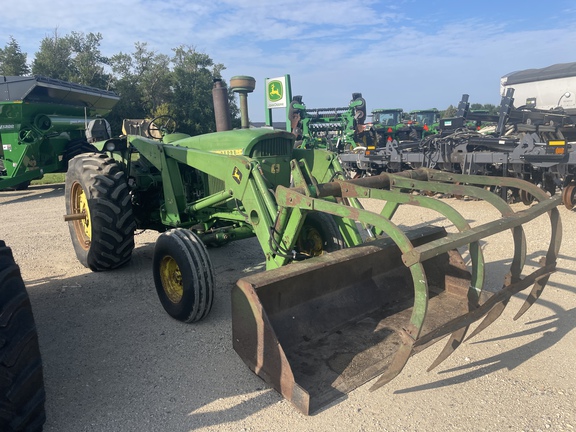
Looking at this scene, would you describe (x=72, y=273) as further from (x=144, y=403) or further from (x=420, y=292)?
(x=420, y=292)

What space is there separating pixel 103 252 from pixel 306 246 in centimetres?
224

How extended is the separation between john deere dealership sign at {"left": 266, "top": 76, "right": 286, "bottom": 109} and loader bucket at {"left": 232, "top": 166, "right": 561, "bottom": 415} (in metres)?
14.9

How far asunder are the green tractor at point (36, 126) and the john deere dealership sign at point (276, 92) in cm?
791

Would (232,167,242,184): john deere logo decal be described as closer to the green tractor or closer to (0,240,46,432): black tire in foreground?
(0,240,46,432): black tire in foreground

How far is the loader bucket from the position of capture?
2545 millimetres

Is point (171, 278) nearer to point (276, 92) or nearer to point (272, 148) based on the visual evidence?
point (272, 148)

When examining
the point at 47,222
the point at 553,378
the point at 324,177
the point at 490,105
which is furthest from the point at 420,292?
the point at 490,105

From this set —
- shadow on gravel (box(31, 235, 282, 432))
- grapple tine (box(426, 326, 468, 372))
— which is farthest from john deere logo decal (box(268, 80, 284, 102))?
grapple tine (box(426, 326, 468, 372))

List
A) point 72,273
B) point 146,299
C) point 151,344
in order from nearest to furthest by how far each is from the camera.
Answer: point 151,344
point 146,299
point 72,273

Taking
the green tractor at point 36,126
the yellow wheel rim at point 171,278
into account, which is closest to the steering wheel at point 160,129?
the yellow wheel rim at point 171,278

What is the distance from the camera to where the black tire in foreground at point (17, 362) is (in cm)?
221

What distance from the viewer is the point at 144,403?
279 cm

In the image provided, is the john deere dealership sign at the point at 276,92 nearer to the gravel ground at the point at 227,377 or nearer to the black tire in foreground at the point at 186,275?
the gravel ground at the point at 227,377

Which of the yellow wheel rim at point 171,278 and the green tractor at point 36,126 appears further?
the green tractor at point 36,126
